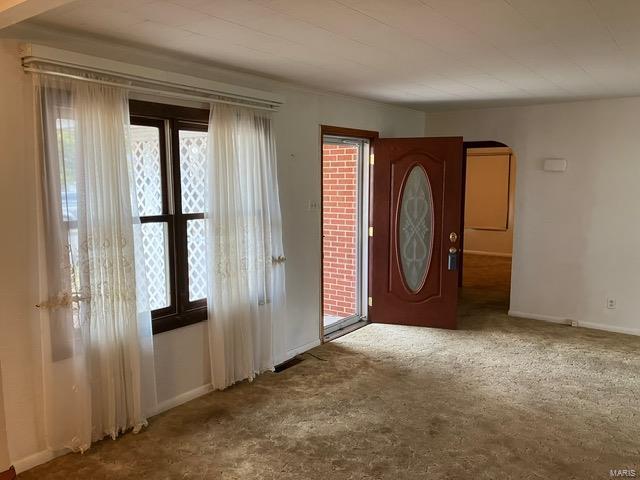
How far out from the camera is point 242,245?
359 centimetres

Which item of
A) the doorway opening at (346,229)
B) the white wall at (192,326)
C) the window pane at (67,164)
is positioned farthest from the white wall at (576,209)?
the window pane at (67,164)

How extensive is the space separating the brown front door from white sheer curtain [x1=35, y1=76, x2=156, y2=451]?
9.52 ft

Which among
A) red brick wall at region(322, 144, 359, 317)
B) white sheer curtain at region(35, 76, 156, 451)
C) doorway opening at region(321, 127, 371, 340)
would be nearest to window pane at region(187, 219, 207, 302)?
white sheer curtain at region(35, 76, 156, 451)

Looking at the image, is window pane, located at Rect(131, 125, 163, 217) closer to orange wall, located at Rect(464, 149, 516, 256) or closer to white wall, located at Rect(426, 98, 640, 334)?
white wall, located at Rect(426, 98, 640, 334)

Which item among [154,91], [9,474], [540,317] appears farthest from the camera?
[540,317]

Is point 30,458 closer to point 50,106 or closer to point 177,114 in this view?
point 50,106

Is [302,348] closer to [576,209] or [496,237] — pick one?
[576,209]

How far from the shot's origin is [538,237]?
17.8 feet

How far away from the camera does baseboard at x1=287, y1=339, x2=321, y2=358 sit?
4.30 m

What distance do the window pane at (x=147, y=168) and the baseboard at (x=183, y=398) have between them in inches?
50.3

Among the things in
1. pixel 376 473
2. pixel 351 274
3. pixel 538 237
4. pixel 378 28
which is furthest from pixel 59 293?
pixel 538 237

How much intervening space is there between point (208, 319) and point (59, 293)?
1.09 m

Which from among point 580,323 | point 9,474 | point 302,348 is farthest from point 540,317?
point 9,474

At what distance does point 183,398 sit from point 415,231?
2927mm
